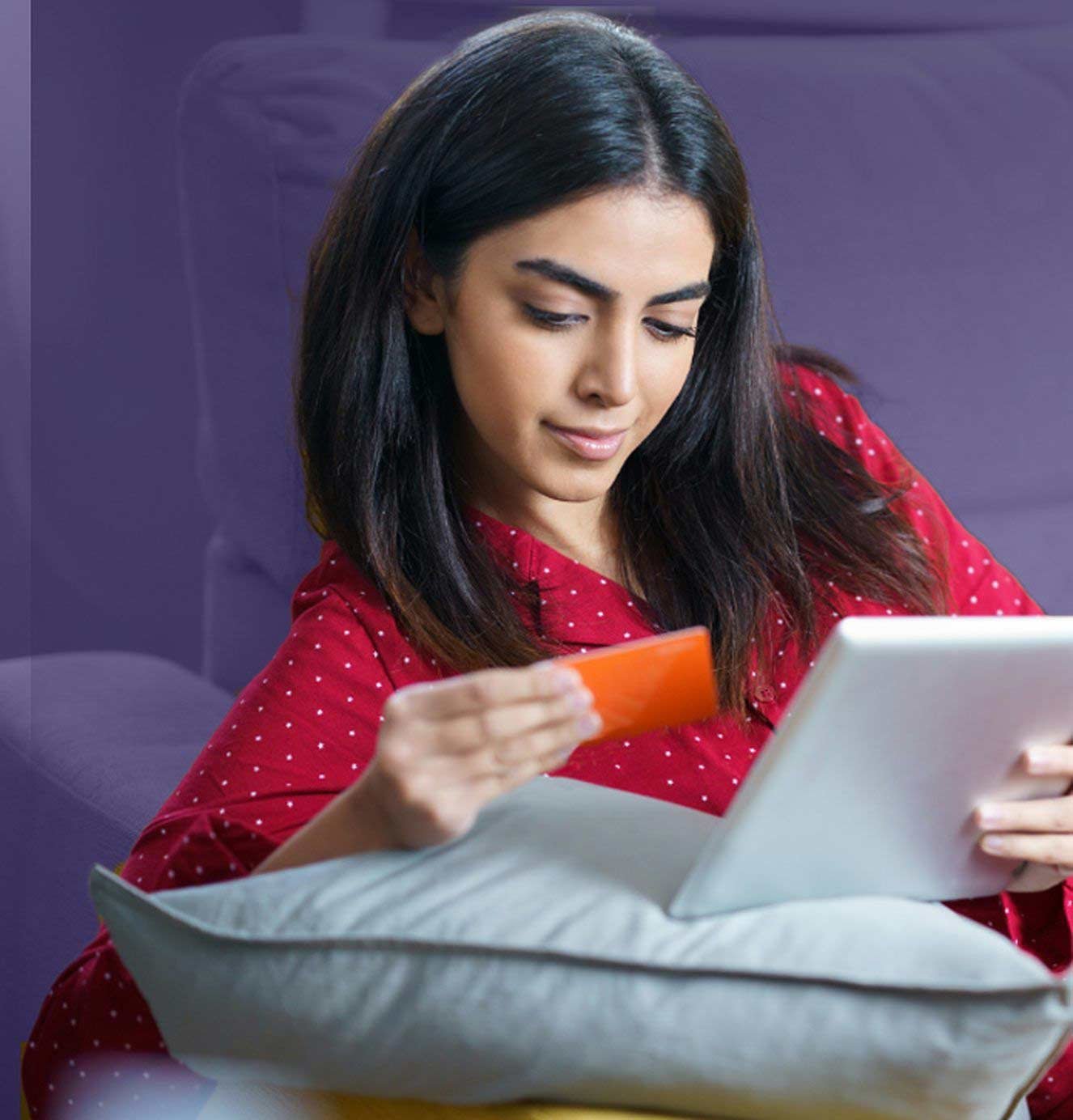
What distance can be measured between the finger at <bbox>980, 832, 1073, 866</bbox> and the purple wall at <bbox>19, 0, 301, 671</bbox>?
127 cm

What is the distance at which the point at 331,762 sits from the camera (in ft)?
3.88

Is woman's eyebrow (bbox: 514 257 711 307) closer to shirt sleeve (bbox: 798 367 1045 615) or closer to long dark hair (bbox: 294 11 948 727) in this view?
long dark hair (bbox: 294 11 948 727)

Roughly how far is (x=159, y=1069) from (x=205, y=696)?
1.89 ft

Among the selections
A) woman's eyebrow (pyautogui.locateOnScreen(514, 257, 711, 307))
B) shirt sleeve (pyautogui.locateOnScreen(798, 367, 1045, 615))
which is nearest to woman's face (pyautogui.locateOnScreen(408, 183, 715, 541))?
woman's eyebrow (pyautogui.locateOnScreen(514, 257, 711, 307))

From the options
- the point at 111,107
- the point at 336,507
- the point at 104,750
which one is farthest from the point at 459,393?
the point at 111,107

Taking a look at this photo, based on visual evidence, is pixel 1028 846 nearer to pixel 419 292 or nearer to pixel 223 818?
pixel 223 818

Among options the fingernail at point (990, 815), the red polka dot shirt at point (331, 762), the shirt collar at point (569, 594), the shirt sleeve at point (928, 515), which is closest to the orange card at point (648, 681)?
the fingernail at point (990, 815)

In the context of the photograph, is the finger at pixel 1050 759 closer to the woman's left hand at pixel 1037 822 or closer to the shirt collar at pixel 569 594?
the woman's left hand at pixel 1037 822

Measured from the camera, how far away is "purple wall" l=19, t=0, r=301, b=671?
194 centimetres

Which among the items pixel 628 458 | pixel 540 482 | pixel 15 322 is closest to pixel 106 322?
pixel 15 322

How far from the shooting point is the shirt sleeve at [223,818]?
40.9 inches

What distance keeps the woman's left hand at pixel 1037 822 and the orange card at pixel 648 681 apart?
0.16m

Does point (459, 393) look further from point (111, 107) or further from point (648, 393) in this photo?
point (111, 107)

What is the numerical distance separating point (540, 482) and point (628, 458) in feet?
0.68
